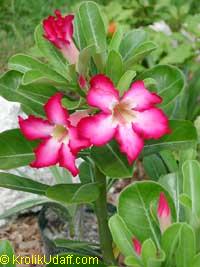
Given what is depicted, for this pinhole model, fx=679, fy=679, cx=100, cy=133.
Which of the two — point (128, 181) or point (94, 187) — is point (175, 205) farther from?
point (128, 181)

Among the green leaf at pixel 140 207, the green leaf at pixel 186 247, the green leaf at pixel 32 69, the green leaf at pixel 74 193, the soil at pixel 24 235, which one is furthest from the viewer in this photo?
the soil at pixel 24 235

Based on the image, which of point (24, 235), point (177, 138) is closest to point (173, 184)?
point (177, 138)

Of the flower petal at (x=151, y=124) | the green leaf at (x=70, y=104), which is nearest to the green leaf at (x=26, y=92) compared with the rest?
the green leaf at (x=70, y=104)

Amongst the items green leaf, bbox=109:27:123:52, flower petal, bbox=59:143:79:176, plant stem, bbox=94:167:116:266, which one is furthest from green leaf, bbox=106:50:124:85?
plant stem, bbox=94:167:116:266

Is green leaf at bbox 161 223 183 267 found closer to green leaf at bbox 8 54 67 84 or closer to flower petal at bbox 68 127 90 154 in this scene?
flower petal at bbox 68 127 90 154

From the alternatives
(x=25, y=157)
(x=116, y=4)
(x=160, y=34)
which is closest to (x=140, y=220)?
(x=25, y=157)

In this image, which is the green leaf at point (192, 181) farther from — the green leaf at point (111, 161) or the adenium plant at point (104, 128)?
the green leaf at point (111, 161)
